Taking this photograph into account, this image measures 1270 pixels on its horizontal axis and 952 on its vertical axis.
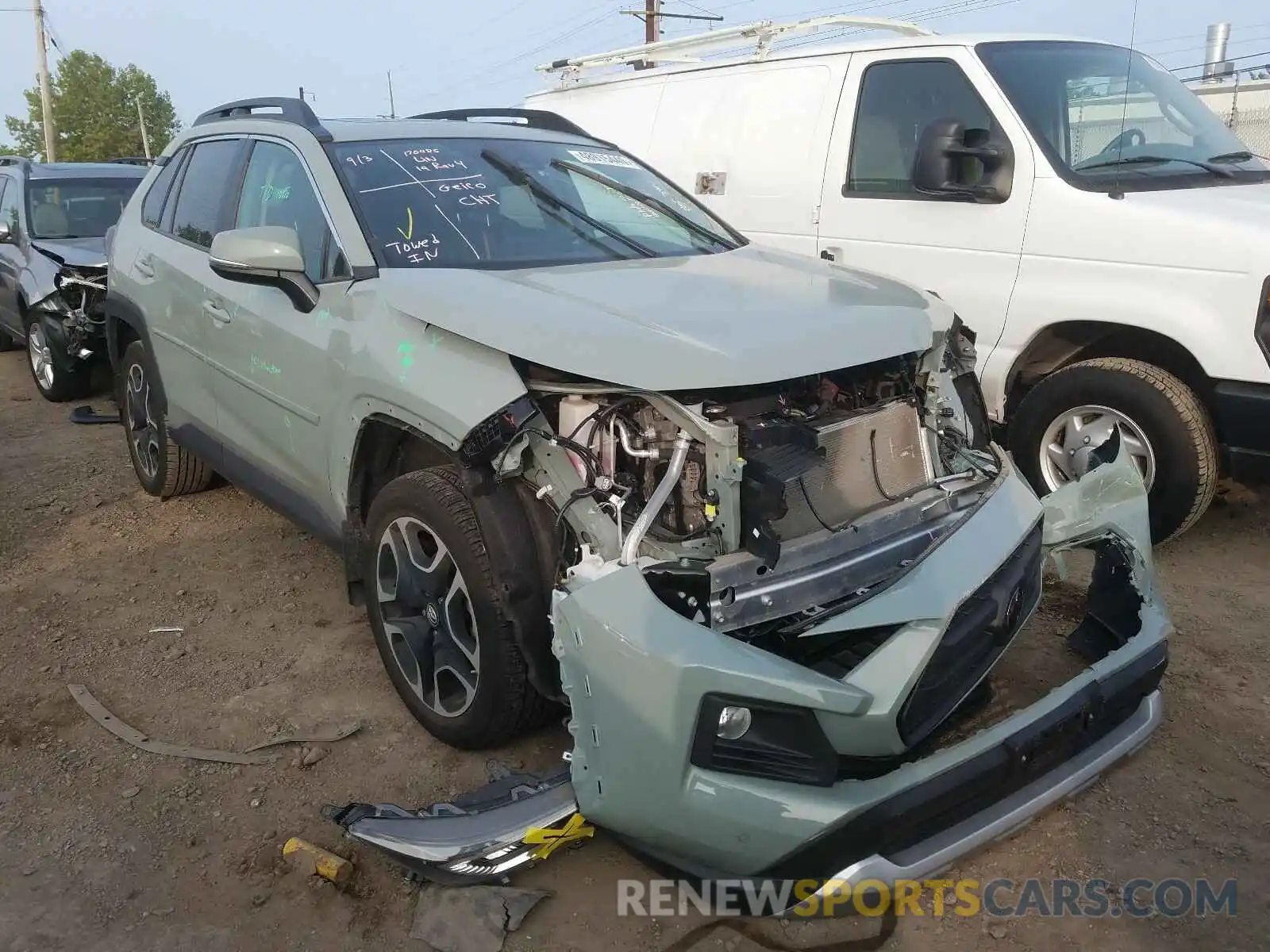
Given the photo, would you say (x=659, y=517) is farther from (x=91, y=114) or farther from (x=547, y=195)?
(x=91, y=114)

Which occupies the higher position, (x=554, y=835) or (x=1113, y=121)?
(x=1113, y=121)

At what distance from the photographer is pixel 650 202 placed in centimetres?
411

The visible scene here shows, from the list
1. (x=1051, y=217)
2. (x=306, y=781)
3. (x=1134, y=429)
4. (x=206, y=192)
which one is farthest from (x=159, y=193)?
(x=1134, y=429)

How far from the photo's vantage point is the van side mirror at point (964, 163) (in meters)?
4.55

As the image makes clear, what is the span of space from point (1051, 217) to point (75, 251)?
22.4 feet

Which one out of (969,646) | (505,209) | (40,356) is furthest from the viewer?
(40,356)

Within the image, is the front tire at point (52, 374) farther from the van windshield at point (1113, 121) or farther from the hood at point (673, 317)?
the van windshield at point (1113, 121)

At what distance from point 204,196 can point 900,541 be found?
3.38 m

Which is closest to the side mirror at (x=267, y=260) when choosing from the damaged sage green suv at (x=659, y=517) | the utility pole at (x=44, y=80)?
the damaged sage green suv at (x=659, y=517)

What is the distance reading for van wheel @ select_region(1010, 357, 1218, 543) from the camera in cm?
422

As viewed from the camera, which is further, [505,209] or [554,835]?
[505,209]

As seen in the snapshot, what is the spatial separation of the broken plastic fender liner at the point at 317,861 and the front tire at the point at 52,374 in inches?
244

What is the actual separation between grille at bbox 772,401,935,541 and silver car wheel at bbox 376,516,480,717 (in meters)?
0.95

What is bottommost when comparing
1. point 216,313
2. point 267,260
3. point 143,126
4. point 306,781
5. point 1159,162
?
point 306,781
